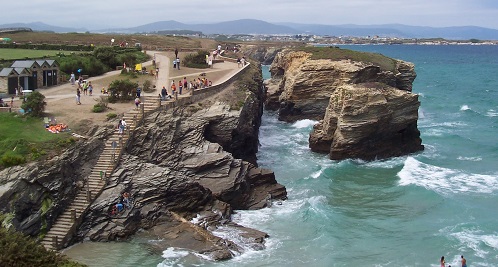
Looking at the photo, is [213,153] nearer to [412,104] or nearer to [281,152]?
[281,152]

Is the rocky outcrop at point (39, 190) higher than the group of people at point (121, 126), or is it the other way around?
the group of people at point (121, 126)

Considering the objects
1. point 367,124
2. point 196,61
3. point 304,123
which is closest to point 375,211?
point 367,124

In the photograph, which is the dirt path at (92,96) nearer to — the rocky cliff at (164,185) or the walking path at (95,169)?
the walking path at (95,169)

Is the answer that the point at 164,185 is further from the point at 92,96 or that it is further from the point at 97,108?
the point at 92,96

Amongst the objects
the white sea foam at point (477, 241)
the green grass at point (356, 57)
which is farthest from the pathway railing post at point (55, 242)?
the green grass at point (356, 57)

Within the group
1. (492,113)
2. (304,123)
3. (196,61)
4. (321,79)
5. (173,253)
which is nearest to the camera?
(173,253)

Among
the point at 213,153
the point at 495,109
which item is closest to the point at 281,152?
the point at 213,153

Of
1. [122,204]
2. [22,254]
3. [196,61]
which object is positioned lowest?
[122,204]
